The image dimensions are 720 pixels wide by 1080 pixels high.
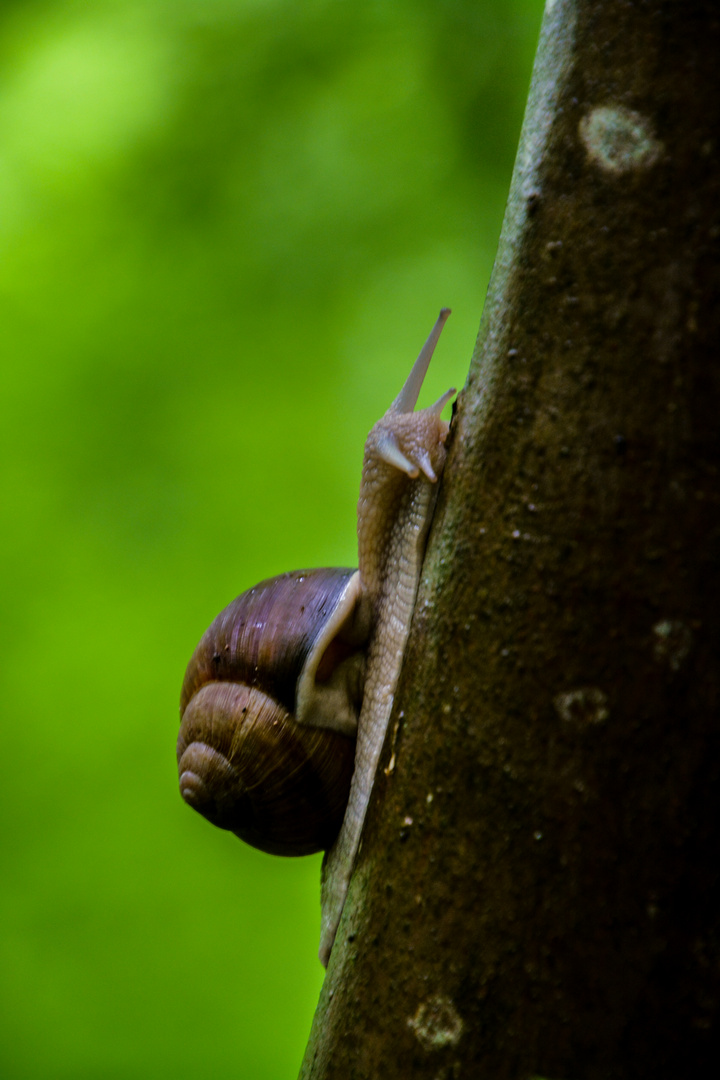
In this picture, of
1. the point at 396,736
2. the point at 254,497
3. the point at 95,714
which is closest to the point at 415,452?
the point at 396,736

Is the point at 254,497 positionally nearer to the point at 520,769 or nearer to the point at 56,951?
the point at 56,951

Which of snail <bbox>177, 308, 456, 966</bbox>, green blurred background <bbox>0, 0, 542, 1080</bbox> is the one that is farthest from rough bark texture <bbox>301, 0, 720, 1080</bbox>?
green blurred background <bbox>0, 0, 542, 1080</bbox>

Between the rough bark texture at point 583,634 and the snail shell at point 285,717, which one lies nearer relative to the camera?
the rough bark texture at point 583,634

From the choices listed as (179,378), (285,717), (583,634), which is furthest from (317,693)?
(179,378)

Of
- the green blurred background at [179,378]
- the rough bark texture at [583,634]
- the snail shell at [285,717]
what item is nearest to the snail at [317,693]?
the snail shell at [285,717]

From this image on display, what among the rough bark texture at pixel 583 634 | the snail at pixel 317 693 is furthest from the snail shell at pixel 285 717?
the rough bark texture at pixel 583 634

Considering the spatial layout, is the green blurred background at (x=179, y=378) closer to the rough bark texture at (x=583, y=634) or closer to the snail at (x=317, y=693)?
the snail at (x=317, y=693)

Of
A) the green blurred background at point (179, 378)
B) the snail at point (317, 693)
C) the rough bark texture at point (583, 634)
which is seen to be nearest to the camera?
the rough bark texture at point (583, 634)

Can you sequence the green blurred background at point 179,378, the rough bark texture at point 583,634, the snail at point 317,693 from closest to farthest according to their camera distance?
the rough bark texture at point 583,634 → the snail at point 317,693 → the green blurred background at point 179,378
